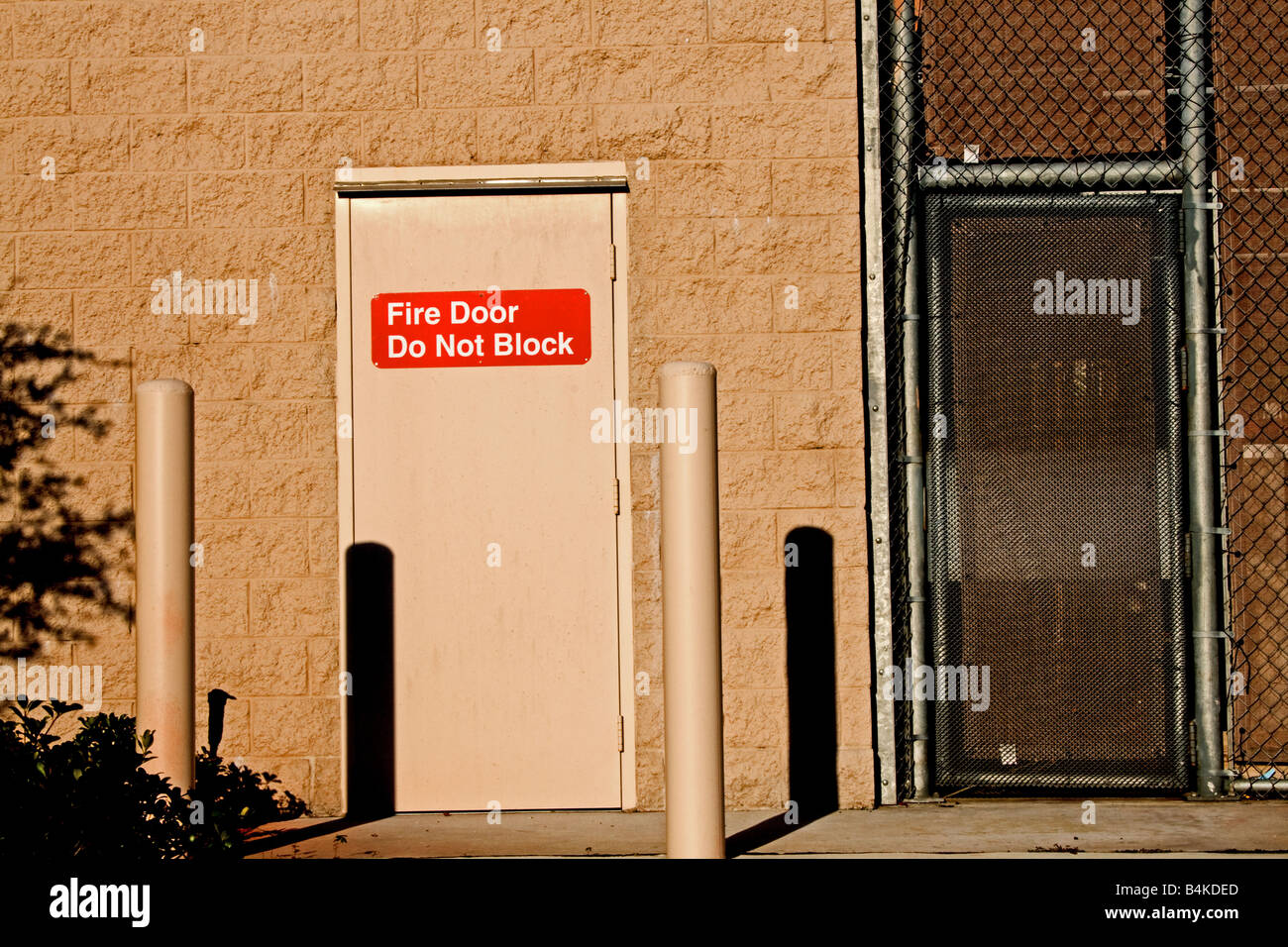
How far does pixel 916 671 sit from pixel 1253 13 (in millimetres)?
3233

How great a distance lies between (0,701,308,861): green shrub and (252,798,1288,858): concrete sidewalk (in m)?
0.58

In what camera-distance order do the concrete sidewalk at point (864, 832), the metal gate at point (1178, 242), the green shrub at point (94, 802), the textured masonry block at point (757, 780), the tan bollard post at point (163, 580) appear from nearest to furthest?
the green shrub at point (94, 802), the tan bollard post at point (163, 580), the concrete sidewalk at point (864, 832), the textured masonry block at point (757, 780), the metal gate at point (1178, 242)

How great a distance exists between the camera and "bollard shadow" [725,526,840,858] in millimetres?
5215

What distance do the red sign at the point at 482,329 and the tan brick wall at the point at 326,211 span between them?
0.26 m

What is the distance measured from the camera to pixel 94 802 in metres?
3.78

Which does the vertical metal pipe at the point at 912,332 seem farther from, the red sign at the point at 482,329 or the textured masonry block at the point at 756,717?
the red sign at the point at 482,329

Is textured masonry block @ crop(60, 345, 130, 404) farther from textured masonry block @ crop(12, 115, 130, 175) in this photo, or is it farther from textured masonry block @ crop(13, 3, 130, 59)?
textured masonry block @ crop(13, 3, 130, 59)

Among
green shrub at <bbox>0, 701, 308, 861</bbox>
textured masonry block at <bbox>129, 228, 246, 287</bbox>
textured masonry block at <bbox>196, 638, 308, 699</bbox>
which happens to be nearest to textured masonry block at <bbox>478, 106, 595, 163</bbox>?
textured masonry block at <bbox>129, 228, 246, 287</bbox>

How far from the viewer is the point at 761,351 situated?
5.28 metres

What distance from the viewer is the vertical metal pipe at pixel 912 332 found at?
17.4ft

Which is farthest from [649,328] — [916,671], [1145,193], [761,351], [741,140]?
[1145,193]

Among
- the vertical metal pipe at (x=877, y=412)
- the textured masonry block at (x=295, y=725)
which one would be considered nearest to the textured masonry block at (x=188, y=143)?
the textured masonry block at (x=295, y=725)

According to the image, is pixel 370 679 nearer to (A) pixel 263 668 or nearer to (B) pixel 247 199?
(A) pixel 263 668

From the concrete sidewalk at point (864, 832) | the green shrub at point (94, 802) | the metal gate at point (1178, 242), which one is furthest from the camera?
the metal gate at point (1178, 242)
